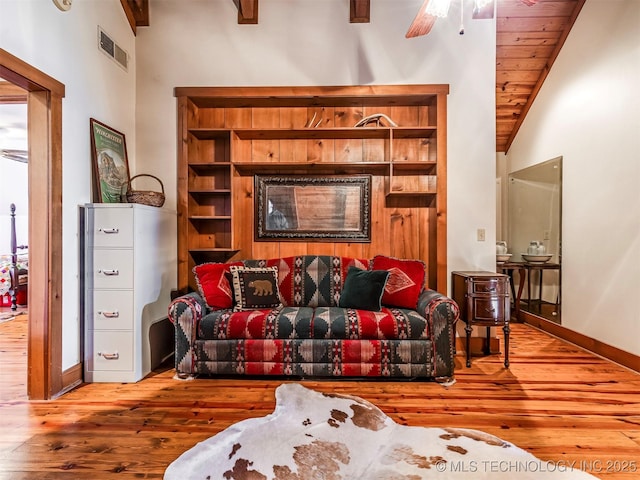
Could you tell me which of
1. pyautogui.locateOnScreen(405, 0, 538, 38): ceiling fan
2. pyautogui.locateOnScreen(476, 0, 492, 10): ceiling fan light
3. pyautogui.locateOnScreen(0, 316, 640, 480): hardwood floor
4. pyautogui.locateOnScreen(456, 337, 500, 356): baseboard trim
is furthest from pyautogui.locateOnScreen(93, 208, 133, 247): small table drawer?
pyautogui.locateOnScreen(456, 337, 500, 356): baseboard trim

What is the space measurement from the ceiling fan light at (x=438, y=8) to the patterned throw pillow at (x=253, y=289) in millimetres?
2260

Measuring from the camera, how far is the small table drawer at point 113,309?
261cm

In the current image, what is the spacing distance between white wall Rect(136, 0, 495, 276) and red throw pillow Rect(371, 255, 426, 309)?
1.86ft

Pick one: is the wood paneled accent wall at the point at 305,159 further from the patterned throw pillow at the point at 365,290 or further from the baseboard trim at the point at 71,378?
the baseboard trim at the point at 71,378

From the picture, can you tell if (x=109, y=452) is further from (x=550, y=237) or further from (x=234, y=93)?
(x=550, y=237)

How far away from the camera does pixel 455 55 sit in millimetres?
3312

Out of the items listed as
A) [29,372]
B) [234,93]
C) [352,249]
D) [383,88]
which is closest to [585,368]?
[352,249]

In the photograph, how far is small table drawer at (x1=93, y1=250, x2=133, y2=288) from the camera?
2.61 metres

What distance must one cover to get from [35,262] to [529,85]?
550 cm

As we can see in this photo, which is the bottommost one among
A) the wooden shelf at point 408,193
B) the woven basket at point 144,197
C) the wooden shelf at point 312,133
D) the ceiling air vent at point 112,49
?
the woven basket at point 144,197

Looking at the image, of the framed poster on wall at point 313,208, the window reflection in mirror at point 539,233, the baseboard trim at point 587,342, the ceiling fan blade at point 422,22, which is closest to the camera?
the ceiling fan blade at point 422,22

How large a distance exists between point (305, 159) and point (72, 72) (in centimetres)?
203

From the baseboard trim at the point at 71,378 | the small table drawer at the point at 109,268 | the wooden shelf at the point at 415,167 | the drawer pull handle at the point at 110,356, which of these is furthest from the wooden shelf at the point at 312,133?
the baseboard trim at the point at 71,378

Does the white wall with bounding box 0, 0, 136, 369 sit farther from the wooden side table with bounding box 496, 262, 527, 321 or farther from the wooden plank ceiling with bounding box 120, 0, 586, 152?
the wooden side table with bounding box 496, 262, 527, 321
